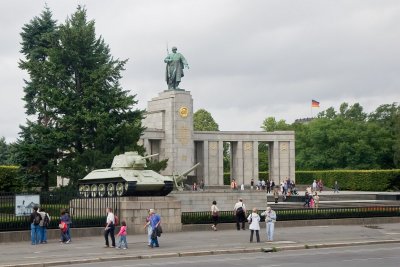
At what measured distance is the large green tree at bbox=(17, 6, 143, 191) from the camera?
1800 inches

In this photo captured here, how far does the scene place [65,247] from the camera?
2588 cm

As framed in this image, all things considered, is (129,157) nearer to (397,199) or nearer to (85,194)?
(85,194)

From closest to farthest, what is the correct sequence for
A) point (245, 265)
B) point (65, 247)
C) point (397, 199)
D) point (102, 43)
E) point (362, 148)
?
1. point (245, 265)
2. point (65, 247)
3. point (102, 43)
4. point (397, 199)
5. point (362, 148)

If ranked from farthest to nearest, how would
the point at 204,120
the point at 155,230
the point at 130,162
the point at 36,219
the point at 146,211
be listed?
the point at 204,120, the point at 130,162, the point at 146,211, the point at 36,219, the point at 155,230

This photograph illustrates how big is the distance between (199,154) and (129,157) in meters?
40.1

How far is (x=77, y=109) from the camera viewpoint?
4659 centimetres

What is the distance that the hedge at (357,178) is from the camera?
3031 inches

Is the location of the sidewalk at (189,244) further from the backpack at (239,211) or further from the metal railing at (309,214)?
the metal railing at (309,214)

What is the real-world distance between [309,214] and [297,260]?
14.4 metres

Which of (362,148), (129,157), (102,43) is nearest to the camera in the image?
(129,157)

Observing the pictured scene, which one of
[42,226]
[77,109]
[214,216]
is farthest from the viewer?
[77,109]

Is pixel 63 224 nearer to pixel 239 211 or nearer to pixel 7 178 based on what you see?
pixel 239 211

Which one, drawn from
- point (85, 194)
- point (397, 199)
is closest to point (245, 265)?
point (85, 194)

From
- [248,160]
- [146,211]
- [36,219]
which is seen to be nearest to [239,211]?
[146,211]
